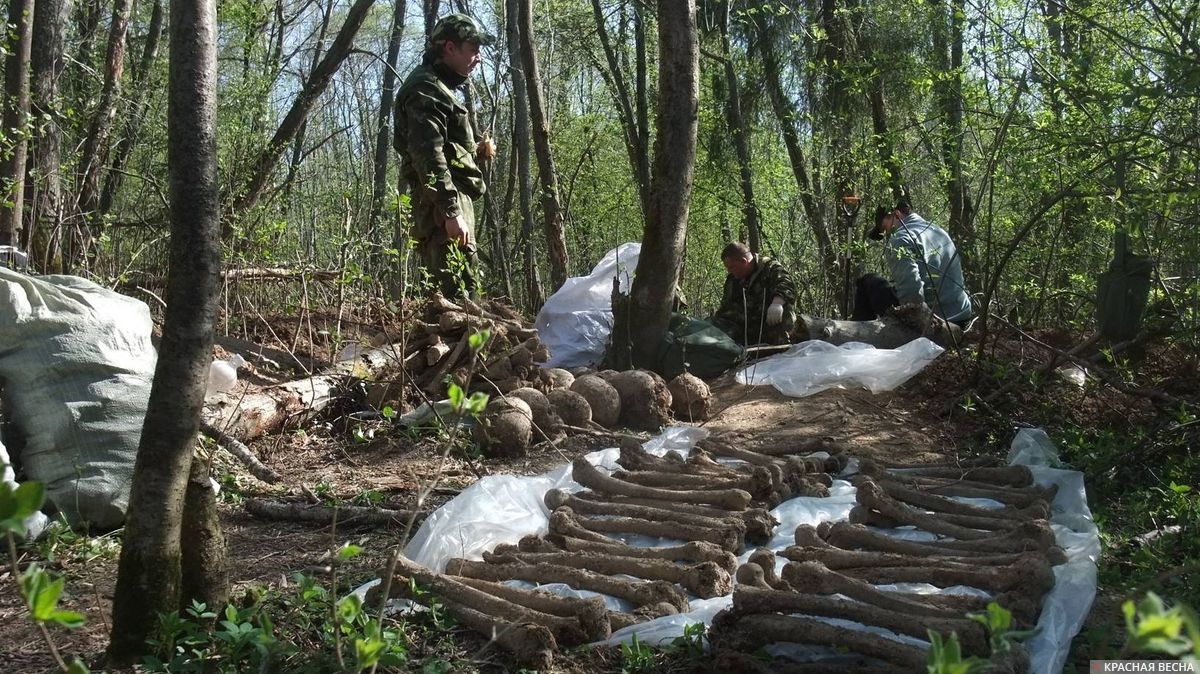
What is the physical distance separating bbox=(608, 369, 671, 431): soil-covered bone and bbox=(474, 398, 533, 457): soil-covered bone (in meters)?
0.81

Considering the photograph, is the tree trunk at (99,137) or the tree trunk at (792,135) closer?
the tree trunk at (99,137)

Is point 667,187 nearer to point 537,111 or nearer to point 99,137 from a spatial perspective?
point 537,111

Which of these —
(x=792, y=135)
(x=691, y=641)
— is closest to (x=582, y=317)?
(x=691, y=641)

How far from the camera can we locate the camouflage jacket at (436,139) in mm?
6949

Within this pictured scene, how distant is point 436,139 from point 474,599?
14.7 feet

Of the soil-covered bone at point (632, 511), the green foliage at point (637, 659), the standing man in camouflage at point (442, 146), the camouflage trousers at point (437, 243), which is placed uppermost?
the standing man in camouflage at point (442, 146)

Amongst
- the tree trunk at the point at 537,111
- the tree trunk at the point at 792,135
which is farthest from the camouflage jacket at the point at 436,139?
the tree trunk at the point at 792,135

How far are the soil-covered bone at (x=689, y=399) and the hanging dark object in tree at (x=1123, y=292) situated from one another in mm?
2272

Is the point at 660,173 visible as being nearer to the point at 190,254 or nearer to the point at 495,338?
the point at 495,338

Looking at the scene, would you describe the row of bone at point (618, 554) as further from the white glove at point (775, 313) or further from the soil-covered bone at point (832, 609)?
the white glove at point (775, 313)

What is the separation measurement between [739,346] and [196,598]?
500 cm

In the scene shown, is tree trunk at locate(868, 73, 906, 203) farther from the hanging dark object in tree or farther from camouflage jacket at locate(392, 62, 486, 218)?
camouflage jacket at locate(392, 62, 486, 218)

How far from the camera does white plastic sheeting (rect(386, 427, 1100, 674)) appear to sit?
2918 mm

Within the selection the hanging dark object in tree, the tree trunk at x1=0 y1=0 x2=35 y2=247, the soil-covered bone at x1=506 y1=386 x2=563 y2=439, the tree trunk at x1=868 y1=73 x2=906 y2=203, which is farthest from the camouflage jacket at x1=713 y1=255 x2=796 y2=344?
the tree trunk at x1=0 y1=0 x2=35 y2=247
